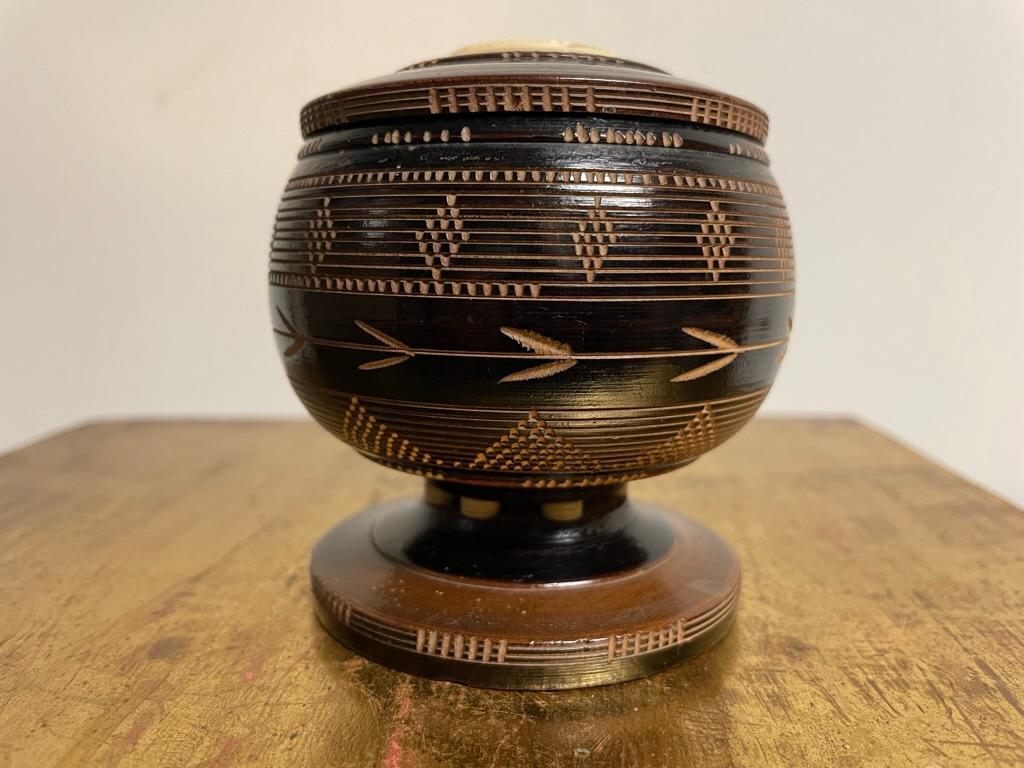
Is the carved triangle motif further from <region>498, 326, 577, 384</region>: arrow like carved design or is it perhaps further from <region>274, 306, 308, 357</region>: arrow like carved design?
<region>274, 306, 308, 357</region>: arrow like carved design

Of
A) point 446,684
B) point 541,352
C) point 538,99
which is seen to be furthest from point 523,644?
point 538,99

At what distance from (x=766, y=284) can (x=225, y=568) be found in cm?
71

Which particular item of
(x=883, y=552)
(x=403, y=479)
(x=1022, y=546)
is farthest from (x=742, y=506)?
(x=403, y=479)

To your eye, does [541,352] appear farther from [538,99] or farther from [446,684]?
[446,684]

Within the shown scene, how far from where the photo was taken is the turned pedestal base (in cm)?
83

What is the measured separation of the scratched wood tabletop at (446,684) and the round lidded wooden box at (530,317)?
6 centimetres

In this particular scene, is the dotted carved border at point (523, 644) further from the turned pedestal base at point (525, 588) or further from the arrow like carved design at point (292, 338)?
the arrow like carved design at point (292, 338)

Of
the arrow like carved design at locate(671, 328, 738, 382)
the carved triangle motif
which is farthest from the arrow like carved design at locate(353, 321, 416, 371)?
the arrow like carved design at locate(671, 328, 738, 382)

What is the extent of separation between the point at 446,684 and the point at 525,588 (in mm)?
122

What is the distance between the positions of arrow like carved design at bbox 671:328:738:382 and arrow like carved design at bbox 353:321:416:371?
9.2 inches

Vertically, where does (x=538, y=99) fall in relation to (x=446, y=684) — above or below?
above

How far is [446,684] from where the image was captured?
0.84m

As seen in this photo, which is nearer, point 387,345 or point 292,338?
point 387,345

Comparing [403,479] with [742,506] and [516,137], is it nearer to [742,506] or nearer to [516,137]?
[742,506]
